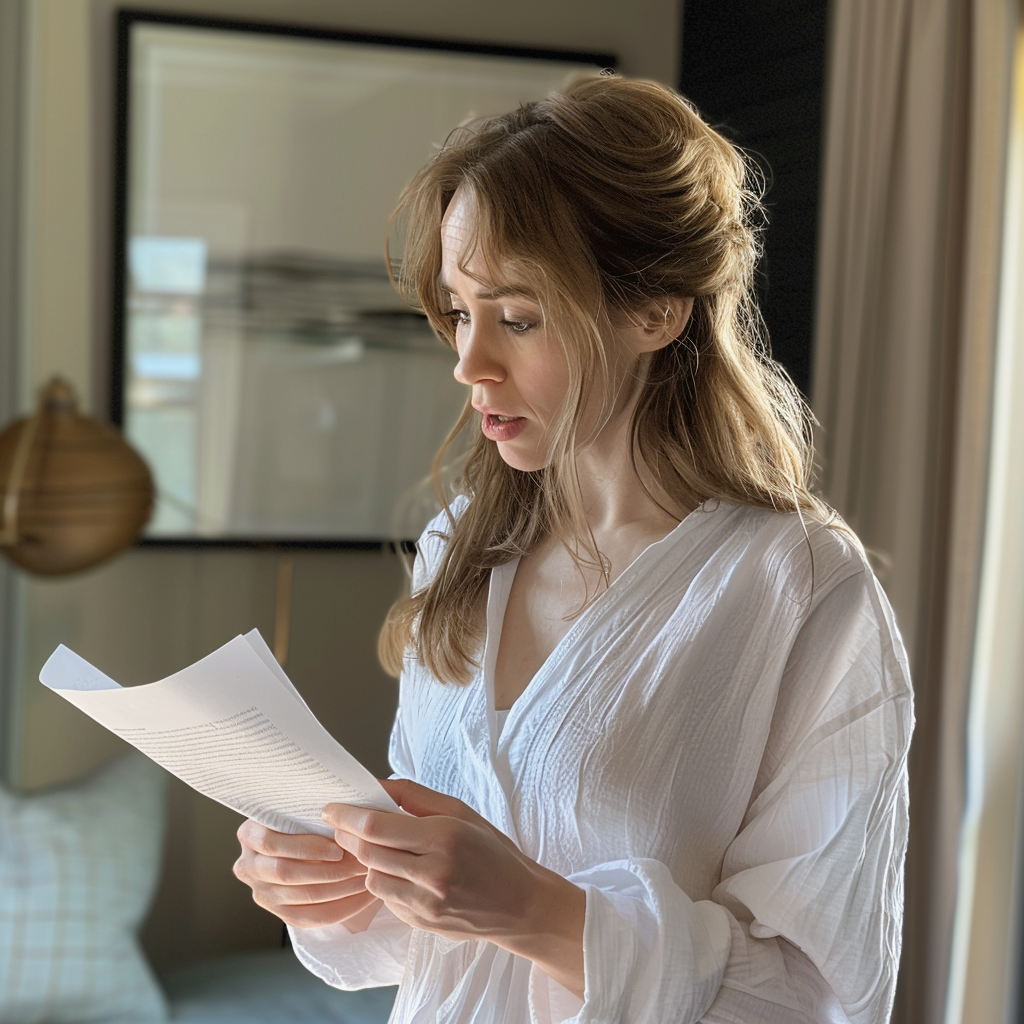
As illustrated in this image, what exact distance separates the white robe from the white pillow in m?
1.22

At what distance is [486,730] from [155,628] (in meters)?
1.60

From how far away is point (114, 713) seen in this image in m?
0.86

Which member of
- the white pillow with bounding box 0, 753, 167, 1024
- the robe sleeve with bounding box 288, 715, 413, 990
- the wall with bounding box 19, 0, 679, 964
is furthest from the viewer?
the wall with bounding box 19, 0, 679, 964

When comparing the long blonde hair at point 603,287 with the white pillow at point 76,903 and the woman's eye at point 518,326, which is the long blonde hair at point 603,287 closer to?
the woman's eye at point 518,326

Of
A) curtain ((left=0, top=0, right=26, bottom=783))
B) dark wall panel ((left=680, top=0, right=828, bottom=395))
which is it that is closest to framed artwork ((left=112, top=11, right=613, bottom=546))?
curtain ((left=0, top=0, right=26, bottom=783))

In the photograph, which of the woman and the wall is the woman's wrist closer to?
the woman

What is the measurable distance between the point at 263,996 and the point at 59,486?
1.00m

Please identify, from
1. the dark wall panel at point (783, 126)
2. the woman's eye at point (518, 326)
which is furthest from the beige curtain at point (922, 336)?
the woman's eye at point (518, 326)

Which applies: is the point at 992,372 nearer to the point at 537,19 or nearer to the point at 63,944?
the point at 537,19

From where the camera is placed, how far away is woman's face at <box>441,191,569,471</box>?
1.04 meters

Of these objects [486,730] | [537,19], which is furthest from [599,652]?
[537,19]

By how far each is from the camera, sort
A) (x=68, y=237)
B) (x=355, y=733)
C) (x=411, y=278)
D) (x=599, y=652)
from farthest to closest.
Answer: (x=355, y=733) < (x=68, y=237) < (x=411, y=278) < (x=599, y=652)

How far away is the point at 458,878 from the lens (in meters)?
0.84

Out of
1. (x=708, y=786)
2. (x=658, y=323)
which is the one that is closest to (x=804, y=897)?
(x=708, y=786)
